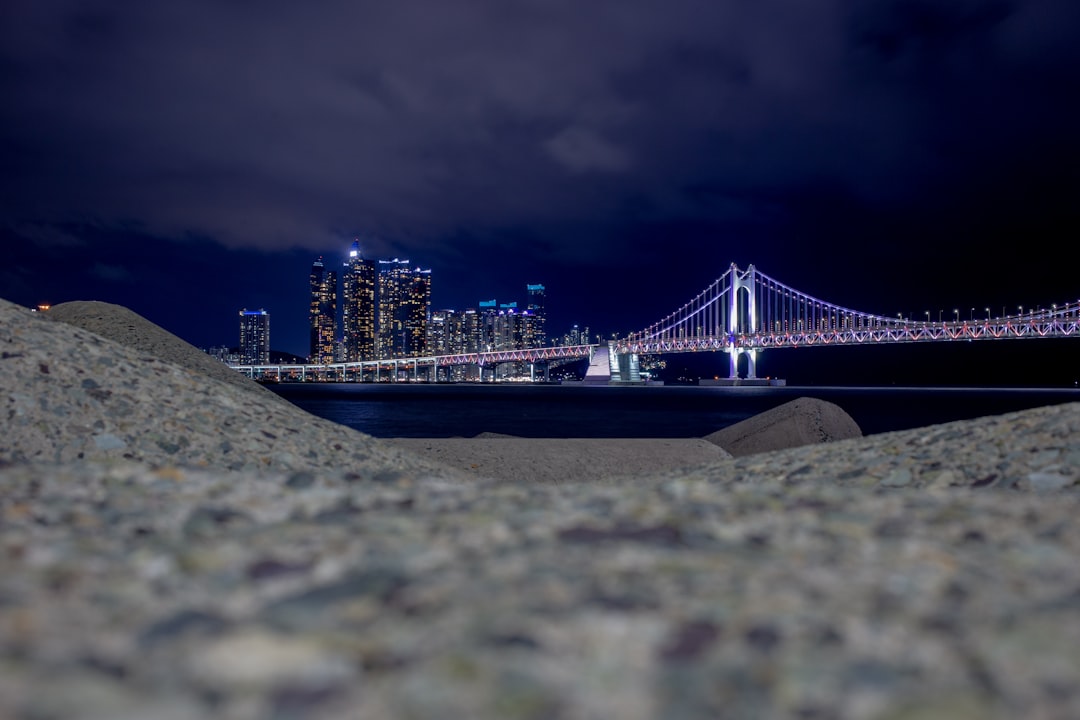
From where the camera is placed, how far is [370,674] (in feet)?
5.17

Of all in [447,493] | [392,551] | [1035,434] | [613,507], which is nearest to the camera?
[392,551]

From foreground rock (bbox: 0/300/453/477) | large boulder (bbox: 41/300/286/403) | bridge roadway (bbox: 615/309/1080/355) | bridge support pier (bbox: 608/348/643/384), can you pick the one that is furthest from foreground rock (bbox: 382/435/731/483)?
bridge support pier (bbox: 608/348/643/384)

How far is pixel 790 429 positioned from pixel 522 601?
1572 centimetres

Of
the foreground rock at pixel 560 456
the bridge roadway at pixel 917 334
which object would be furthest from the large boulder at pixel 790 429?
the bridge roadway at pixel 917 334

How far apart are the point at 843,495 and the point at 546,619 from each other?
8.69 ft

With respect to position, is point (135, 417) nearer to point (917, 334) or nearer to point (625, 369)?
point (917, 334)

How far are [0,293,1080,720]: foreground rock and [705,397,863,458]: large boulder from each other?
12.7 metres

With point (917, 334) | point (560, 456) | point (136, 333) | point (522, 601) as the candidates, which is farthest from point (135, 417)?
point (917, 334)

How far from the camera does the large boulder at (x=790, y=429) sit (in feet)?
53.6

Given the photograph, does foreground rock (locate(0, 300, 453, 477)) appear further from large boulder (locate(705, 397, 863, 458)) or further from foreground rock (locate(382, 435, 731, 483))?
large boulder (locate(705, 397, 863, 458))

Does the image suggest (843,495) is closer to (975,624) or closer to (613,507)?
(613,507)

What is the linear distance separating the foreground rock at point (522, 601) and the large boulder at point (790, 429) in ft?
41.6

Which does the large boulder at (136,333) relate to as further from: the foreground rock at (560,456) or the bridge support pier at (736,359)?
the bridge support pier at (736,359)

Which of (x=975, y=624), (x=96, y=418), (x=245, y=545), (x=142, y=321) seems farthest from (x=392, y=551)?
(x=142, y=321)
